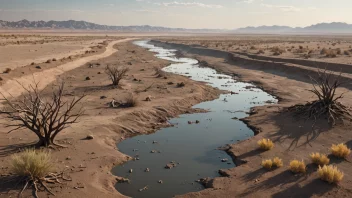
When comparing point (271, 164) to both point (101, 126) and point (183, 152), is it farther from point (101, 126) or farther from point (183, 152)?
point (101, 126)

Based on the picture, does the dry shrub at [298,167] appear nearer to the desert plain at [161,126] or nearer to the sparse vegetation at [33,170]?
the desert plain at [161,126]

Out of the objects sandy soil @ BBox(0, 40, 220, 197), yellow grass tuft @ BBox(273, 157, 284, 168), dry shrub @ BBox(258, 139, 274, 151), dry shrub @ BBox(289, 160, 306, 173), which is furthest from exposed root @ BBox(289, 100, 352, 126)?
sandy soil @ BBox(0, 40, 220, 197)

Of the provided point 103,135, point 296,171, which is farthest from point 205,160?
point 103,135

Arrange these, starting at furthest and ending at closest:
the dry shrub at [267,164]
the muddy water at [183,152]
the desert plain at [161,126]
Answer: the dry shrub at [267,164] → the muddy water at [183,152] → the desert plain at [161,126]

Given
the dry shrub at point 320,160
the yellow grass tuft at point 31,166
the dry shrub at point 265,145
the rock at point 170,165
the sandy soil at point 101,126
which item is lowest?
the rock at point 170,165

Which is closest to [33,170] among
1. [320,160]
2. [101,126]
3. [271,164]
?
[101,126]

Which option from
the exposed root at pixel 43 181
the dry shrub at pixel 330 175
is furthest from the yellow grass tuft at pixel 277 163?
the exposed root at pixel 43 181
